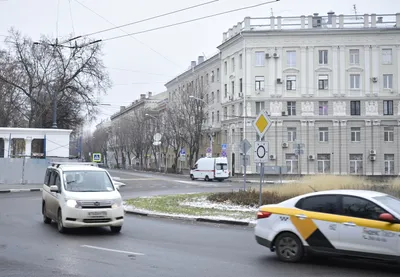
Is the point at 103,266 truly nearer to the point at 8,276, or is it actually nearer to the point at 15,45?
the point at 8,276

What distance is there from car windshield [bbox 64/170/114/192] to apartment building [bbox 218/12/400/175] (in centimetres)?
4459

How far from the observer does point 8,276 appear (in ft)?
26.1

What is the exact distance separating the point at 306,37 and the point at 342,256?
5213 cm

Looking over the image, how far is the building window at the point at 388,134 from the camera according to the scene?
56562mm

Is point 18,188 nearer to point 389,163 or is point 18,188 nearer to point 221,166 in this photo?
point 221,166

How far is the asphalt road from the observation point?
27.5 ft

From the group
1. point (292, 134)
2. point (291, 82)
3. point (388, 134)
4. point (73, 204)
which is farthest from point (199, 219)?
point (388, 134)

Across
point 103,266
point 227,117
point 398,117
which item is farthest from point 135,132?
point 103,266

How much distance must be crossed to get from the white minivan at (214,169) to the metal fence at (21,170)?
57.1 feet

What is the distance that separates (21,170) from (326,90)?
3611 cm

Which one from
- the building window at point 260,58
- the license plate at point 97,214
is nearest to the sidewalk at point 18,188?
the license plate at point 97,214

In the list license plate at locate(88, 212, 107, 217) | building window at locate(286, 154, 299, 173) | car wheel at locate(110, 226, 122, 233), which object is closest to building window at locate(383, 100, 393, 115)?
building window at locate(286, 154, 299, 173)

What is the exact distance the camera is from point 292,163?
57.5 m

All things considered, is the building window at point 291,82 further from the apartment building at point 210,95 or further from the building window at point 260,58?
the apartment building at point 210,95
